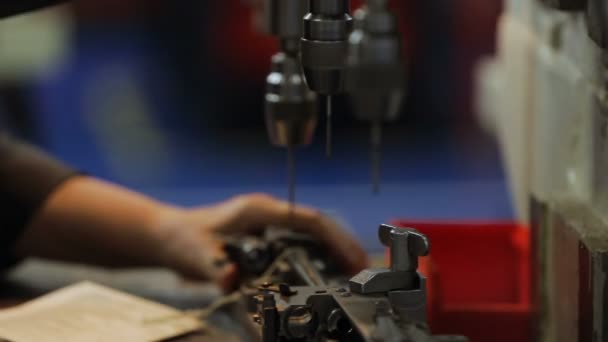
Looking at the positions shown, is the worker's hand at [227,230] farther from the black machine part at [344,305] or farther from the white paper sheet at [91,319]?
the black machine part at [344,305]

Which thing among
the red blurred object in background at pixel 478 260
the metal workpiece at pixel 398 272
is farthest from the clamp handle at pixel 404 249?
the red blurred object in background at pixel 478 260

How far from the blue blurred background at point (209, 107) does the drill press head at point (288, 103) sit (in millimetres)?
2064

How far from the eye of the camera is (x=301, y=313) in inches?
43.9

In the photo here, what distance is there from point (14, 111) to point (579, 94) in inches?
106

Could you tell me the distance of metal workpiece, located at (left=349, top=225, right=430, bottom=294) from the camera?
1.10m

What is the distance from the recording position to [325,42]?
1.17 metres

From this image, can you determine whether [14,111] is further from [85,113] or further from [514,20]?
[514,20]

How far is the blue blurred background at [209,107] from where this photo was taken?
3697mm

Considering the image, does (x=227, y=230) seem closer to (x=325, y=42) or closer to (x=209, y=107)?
(x=325, y=42)

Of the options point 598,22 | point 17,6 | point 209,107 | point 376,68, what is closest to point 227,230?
point 376,68

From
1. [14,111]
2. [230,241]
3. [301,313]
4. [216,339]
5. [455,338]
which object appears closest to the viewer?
[455,338]

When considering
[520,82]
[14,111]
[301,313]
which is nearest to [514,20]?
[520,82]

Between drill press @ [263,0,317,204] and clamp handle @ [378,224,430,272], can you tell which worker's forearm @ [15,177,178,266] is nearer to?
drill press @ [263,0,317,204]

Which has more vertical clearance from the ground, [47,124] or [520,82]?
[520,82]
